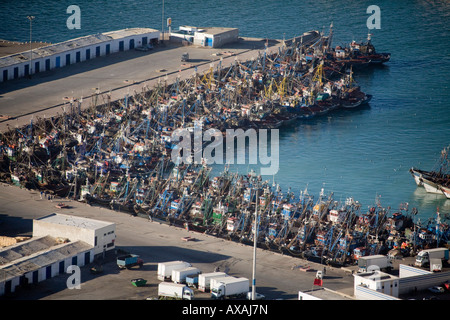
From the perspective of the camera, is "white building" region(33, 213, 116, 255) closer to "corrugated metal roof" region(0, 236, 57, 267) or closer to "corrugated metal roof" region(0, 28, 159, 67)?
"corrugated metal roof" region(0, 236, 57, 267)

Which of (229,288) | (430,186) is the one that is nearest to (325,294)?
(229,288)

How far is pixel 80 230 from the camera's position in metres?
36.0

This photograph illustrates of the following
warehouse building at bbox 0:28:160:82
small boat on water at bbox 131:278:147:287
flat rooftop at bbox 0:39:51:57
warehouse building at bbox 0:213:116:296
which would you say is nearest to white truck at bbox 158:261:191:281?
small boat on water at bbox 131:278:147:287

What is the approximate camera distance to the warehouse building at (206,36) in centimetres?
7181

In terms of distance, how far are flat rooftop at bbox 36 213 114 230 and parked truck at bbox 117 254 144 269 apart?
1.84 m

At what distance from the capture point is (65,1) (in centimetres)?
9650

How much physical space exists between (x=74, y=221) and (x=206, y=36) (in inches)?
1460

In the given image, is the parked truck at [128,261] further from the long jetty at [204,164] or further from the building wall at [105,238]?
the long jetty at [204,164]

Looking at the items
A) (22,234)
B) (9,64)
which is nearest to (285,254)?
(22,234)

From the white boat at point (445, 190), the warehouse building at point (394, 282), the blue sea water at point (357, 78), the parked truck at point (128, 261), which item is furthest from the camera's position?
the blue sea water at point (357, 78)

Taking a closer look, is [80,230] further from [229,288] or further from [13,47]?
[13,47]

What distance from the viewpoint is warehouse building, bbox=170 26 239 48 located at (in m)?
71.8

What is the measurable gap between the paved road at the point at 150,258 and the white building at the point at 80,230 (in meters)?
1.04

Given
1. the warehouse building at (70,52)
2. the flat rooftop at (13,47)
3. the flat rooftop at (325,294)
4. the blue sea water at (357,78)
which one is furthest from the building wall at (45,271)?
the flat rooftop at (13,47)
